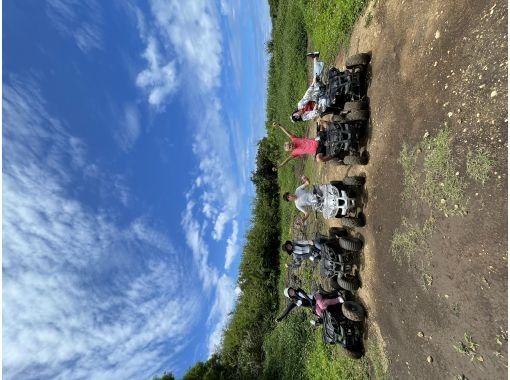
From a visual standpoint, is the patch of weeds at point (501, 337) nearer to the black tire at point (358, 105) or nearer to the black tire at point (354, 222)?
the black tire at point (354, 222)

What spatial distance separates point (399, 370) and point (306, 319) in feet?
22.6

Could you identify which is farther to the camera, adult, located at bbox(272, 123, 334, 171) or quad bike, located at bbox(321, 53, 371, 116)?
adult, located at bbox(272, 123, 334, 171)

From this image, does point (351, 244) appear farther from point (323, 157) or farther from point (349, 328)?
point (323, 157)

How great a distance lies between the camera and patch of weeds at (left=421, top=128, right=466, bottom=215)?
5.86 m

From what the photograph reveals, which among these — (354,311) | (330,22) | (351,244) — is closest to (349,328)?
(354,311)

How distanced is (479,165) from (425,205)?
4.92ft

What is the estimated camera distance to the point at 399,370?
7.78 metres

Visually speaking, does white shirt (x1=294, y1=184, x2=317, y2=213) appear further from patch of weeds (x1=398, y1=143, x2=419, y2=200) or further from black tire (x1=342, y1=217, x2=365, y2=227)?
patch of weeds (x1=398, y1=143, x2=419, y2=200)

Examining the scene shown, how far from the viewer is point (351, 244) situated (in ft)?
31.4

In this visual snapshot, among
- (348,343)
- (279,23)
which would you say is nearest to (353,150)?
(348,343)

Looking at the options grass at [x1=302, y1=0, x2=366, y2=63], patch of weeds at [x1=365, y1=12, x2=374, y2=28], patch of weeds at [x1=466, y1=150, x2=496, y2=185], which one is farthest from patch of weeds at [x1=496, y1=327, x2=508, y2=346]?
grass at [x1=302, y1=0, x2=366, y2=63]

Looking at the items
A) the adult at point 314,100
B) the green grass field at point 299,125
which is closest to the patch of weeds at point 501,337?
the green grass field at point 299,125

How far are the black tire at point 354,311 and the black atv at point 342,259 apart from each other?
0.46 meters

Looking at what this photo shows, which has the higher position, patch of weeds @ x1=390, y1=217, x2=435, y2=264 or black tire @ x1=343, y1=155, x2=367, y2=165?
black tire @ x1=343, y1=155, x2=367, y2=165
